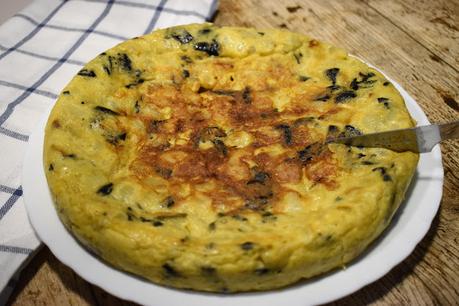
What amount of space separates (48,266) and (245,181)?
35.7 inches

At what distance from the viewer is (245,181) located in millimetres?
1877

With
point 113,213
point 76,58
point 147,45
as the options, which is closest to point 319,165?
point 113,213

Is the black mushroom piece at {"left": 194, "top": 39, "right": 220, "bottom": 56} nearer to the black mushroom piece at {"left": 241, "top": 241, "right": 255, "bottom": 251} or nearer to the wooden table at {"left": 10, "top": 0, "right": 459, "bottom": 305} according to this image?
the wooden table at {"left": 10, "top": 0, "right": 459, "bottom": 305}

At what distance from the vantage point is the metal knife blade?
1.90 metres

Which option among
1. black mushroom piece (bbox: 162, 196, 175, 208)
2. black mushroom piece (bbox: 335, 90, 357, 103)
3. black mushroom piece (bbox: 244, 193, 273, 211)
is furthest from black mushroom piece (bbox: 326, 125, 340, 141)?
black mushroom piece (bbox: 162, 196, 175, 208)

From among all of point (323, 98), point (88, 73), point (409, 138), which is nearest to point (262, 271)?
point (409, 138)

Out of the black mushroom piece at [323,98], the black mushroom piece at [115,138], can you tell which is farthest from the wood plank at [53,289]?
the black mushroom piece at [323,98]

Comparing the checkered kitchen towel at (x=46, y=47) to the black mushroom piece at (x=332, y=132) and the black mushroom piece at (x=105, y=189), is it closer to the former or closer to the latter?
the black mushroom piece at (x=105, y=189)

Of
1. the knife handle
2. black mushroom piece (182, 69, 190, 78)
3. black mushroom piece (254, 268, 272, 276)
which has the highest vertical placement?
the knife handle

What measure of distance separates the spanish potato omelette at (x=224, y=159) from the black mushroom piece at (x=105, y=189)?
0.03 feet

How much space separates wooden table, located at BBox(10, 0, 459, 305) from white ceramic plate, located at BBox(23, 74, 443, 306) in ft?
0.75

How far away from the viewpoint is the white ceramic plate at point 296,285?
1633mm

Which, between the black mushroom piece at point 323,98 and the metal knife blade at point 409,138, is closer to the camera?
the metal knife blade at point 409,138

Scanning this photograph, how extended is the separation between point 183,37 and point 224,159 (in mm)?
817
